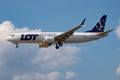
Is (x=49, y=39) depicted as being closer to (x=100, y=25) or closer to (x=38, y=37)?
(x=38, y=37)

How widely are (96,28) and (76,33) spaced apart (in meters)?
11.9

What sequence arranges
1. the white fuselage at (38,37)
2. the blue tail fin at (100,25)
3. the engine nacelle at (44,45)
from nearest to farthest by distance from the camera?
1. the white fuselage at (38,37)
2. the engine nacelle at (44,45)
3. the blue tail fin at (100,25)

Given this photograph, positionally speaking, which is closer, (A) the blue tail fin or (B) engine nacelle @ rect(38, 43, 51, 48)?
(B) engine nacelle @ rect(38, 43, 51, 48)

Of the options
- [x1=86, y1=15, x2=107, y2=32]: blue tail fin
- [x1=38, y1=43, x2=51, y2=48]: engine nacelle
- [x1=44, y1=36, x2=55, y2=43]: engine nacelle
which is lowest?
[x1=38, y1=43, x2=51, y2=48]: engine nacelle

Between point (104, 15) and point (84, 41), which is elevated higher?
point (104, 15)

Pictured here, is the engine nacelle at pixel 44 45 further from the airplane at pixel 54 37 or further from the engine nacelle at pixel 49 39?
the engine nacelle at pixel 49 39

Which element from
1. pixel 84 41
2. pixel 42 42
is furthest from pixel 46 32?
pixel 84 41

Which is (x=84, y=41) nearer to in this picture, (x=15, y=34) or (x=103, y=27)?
(x=103, y=27)

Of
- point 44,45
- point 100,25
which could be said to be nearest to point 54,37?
point 44,45

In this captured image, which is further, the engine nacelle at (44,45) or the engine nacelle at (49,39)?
the engine nacelle at (44,45)

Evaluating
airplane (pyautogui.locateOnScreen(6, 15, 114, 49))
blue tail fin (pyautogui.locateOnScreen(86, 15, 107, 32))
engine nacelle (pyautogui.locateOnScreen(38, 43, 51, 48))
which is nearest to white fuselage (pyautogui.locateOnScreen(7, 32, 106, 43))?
airplane (pyautogui.locateOnScreen(6, 15, 114, 49))

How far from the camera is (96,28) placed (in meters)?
129

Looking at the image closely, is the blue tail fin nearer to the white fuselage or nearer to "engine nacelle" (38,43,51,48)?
the white fuselage

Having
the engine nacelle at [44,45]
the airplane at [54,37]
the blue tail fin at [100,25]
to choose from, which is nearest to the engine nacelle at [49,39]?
the airplane at [54,37]
